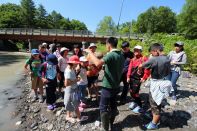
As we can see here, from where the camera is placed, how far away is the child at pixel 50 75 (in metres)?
7.70

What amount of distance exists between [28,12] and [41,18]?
13.0 m

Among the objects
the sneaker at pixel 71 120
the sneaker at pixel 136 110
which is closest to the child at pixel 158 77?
the sneaker at pixel 136 110

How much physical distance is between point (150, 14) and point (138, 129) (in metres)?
77.8

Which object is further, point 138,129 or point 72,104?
point 72,104

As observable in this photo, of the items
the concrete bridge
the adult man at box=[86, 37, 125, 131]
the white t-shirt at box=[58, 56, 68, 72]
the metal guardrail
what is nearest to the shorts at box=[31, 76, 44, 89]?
the white t-shirt at box=[58, 56, 68, 72]

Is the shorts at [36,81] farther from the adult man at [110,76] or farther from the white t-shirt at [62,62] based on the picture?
the adult man at [110,76]

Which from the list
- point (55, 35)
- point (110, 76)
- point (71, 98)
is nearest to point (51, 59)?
point (71, 98)

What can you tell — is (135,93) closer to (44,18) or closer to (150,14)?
(150,14)

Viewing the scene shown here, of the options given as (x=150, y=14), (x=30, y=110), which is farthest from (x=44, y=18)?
(x=30, y=110)

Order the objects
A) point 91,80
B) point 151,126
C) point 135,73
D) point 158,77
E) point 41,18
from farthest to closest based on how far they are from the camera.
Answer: point 41,18 → point 91,80 → point 135,73 → point 151,126 → point 158,77

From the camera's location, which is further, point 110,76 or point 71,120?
point 71,120

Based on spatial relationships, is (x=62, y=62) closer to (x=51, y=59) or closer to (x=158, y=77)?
(x=51, y=59)

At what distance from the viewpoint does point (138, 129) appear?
6.20m

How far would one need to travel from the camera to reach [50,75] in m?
7.78
